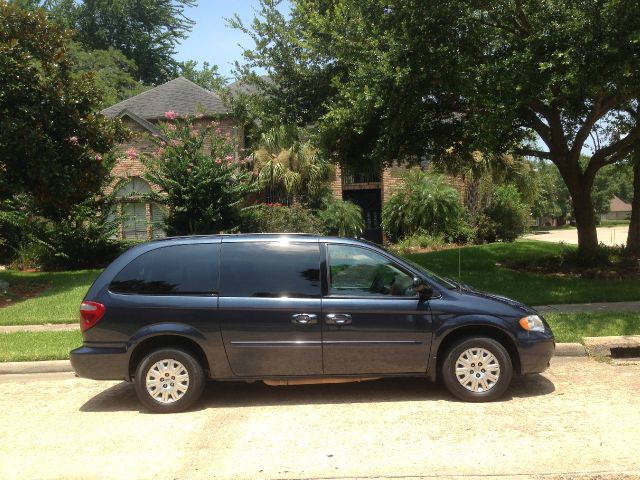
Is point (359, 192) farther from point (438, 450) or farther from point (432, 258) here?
point (438, 450)

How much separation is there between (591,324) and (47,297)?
34.2 feet

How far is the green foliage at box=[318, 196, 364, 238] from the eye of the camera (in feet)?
70.8

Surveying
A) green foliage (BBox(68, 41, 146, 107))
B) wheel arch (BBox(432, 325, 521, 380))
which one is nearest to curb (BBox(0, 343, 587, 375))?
wheel arch (BBox(432, 325, 521, 380))

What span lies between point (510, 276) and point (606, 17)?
18.4 feet

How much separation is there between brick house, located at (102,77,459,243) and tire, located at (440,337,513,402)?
48.6 feet

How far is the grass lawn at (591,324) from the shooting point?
753 centimetres

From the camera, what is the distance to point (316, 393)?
6082 mm

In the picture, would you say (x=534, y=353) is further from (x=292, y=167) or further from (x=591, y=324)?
(x=292, y=167)

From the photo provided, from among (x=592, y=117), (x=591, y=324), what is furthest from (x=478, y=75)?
(x=591, y=324)

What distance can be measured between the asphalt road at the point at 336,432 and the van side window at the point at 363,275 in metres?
1.10

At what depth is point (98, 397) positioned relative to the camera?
20.4 feet

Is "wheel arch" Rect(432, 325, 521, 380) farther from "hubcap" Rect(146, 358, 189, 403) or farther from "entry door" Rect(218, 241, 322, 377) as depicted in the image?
"hubcap" Rect(146, 358, 189, 403)

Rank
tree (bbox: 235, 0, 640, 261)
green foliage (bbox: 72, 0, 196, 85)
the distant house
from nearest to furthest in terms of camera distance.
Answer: tree (bbox: 235, 0, 640, 261) < green foliage (bbox: 72, 0, 196, 85) < the distant house

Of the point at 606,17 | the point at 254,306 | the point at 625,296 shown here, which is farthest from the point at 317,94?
the point at 254,306
